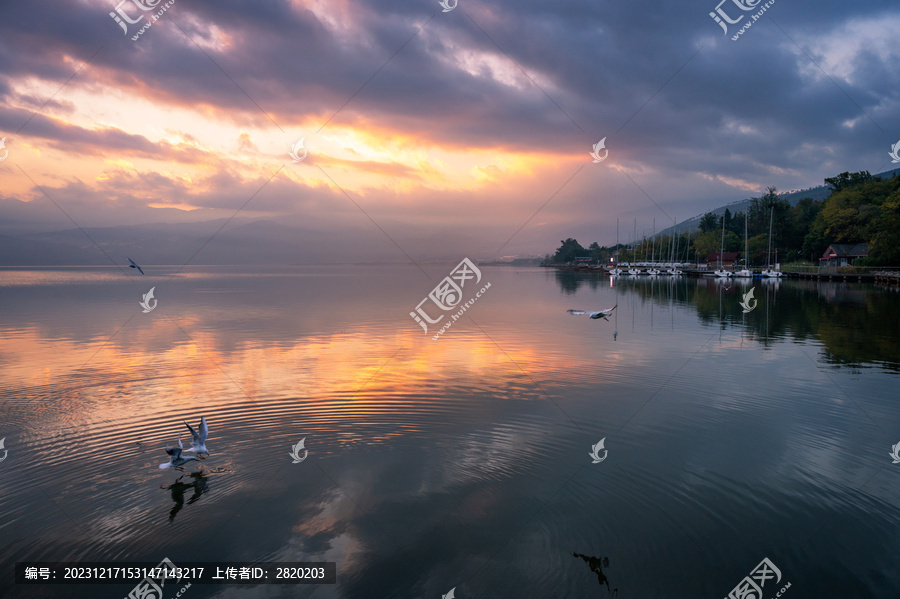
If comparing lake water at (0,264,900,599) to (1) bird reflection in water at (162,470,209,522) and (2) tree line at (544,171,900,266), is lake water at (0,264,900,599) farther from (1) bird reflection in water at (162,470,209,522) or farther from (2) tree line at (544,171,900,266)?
(2) tree line at (544,171,900,266)

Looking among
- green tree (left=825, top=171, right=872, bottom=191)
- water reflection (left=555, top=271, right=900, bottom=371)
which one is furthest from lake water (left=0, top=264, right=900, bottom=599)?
green tree (left=825, top=171, right=872, bottom=191)

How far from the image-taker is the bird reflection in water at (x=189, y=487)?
9672 millimetres

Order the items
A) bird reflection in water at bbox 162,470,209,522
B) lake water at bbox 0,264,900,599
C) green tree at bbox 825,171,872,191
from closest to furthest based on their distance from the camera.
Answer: lake water at bbox 0,264,900,599
bird reflection in water at bbox 162,470,209,522
green tree at bbox 825,171,872,191

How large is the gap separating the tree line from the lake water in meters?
79.2

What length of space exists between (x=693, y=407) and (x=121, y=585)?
47.8 feet

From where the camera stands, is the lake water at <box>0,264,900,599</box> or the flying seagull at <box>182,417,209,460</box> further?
the flying seagull at <box>182,417,209,460</box>

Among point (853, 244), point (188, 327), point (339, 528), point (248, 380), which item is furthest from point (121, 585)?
point (853, 244)

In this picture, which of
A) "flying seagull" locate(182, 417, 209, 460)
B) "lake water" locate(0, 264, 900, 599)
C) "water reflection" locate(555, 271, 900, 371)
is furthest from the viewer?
"water reflection" locate(555, 271, 900, 371)

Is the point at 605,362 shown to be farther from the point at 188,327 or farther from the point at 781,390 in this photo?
the point at 188,327

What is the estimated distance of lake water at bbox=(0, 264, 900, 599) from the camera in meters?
7.96

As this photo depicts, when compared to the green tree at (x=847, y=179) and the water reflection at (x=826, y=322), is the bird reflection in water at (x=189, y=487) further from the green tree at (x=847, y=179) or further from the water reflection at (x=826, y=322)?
the green tree at (x=847, y=179)

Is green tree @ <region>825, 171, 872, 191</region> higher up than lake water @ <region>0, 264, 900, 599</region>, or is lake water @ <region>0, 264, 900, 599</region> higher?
green tree @ <region>825, 171, 872, 191</region>

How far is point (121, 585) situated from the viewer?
24.9 feet

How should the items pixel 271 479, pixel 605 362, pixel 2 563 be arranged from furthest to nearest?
pixel 605 362, pixel 271 479, pixel 2 563
